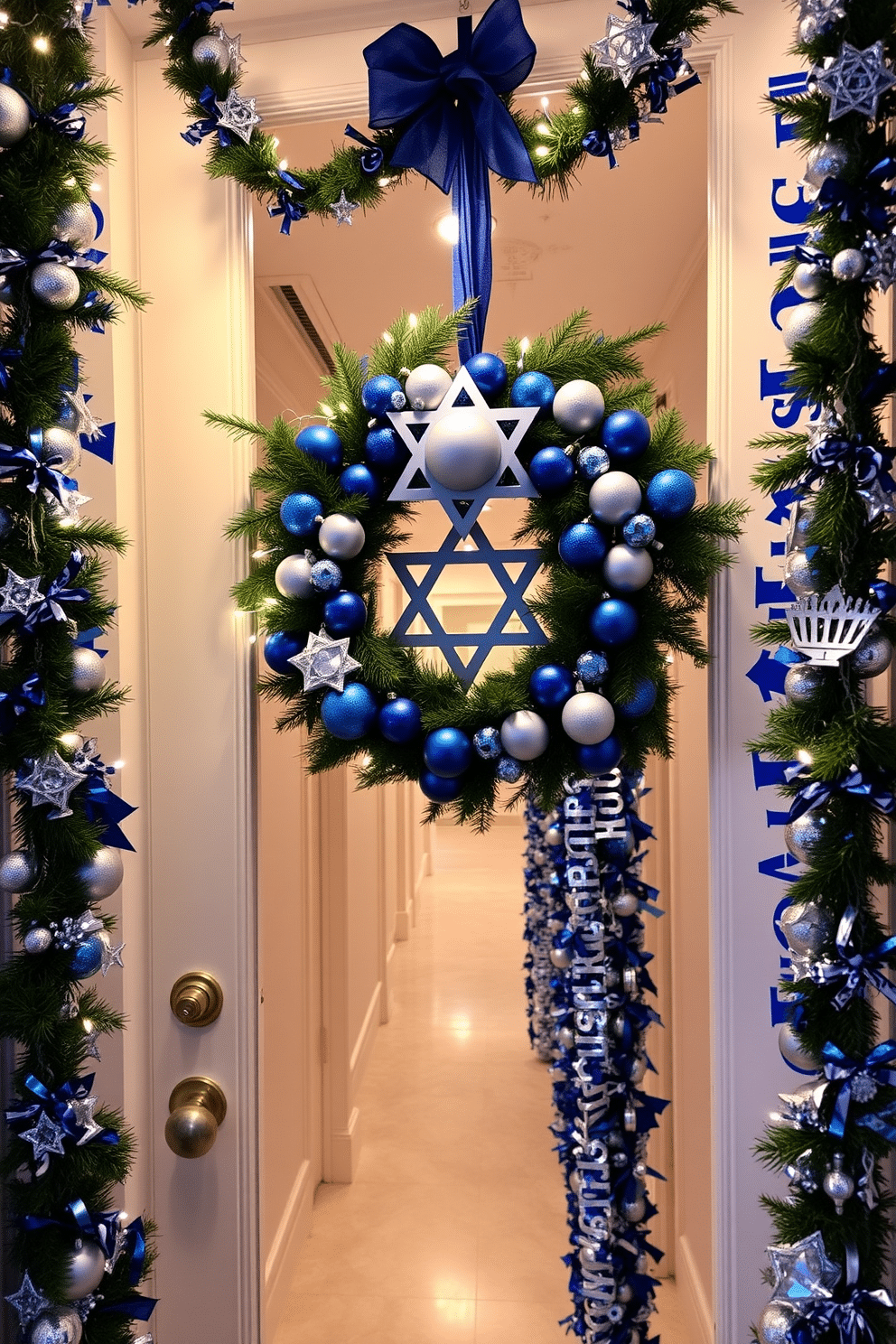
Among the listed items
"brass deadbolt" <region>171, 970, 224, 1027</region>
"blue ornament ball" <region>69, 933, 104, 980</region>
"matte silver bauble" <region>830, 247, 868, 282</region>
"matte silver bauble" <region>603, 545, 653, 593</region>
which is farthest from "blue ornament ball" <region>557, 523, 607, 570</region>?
"brass deadbolt" <region>171, 970, 224, 1027</region>

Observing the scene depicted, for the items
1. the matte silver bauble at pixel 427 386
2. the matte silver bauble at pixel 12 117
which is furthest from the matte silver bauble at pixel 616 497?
the matte silver bauble at pixel 12 117

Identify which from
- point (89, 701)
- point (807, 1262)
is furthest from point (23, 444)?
point (807, 1262)

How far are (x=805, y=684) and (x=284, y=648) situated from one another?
2.02 feet

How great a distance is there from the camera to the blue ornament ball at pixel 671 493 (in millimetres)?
960

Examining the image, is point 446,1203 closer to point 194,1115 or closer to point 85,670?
point 194,1115

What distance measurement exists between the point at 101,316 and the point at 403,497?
1.29 ft

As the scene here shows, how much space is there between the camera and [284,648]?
41.3 inches

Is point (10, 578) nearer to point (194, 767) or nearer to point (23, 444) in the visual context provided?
point (23, 444)

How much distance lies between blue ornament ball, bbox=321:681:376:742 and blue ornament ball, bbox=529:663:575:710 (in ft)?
0.67

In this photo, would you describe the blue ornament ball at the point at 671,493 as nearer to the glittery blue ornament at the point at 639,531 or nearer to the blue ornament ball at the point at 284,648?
the glittery blue ornament at the point at 639,531

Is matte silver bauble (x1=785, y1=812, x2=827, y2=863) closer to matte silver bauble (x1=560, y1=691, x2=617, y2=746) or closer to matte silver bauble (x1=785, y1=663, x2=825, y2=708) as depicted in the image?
matte silver bauble (x1=785, y1=663, x2=825, y2=708)

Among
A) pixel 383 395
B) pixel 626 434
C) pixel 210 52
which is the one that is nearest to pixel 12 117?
pixel 210 52

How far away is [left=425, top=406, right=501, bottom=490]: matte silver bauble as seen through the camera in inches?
38.2

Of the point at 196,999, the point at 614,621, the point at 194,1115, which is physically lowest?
the point at 194,1115
